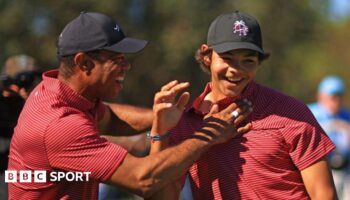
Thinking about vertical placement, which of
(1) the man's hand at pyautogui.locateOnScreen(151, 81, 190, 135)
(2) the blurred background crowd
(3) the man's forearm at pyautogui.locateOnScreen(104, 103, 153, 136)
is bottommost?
(2) the blurred background crowd

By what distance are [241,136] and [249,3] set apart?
2014cm

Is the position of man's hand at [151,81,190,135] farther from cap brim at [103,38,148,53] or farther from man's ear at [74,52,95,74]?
man's ear at [74,52,95,74]

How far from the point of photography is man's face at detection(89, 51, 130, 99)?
4.72 metres

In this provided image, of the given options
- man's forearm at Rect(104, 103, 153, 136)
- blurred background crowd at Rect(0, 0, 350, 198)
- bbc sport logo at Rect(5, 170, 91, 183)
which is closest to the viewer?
bbc sport logo at Rect(5, 170, 91, 183)

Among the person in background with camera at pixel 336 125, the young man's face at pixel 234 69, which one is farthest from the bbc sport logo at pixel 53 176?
the person in background with camera at pixel 336 125

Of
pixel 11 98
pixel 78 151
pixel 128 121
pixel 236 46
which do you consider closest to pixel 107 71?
pixel 78 151

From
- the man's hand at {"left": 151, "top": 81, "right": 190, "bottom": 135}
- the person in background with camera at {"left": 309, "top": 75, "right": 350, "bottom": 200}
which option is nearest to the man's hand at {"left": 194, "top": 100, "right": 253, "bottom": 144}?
the man's hand at {"left": 151, "top": 81, "right": 190, "bottom": 135}

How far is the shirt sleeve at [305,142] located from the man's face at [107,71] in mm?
966

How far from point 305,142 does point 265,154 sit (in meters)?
0.23

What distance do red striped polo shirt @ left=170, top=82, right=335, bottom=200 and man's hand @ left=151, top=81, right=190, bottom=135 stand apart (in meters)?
0.25

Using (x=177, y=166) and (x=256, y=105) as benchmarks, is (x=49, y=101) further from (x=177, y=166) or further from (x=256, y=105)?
(x=256, y=105)

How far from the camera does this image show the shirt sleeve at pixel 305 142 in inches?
184

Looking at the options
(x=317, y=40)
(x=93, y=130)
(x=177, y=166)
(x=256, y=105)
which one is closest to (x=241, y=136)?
(x=256, y=105)

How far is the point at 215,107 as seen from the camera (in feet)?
16.0
